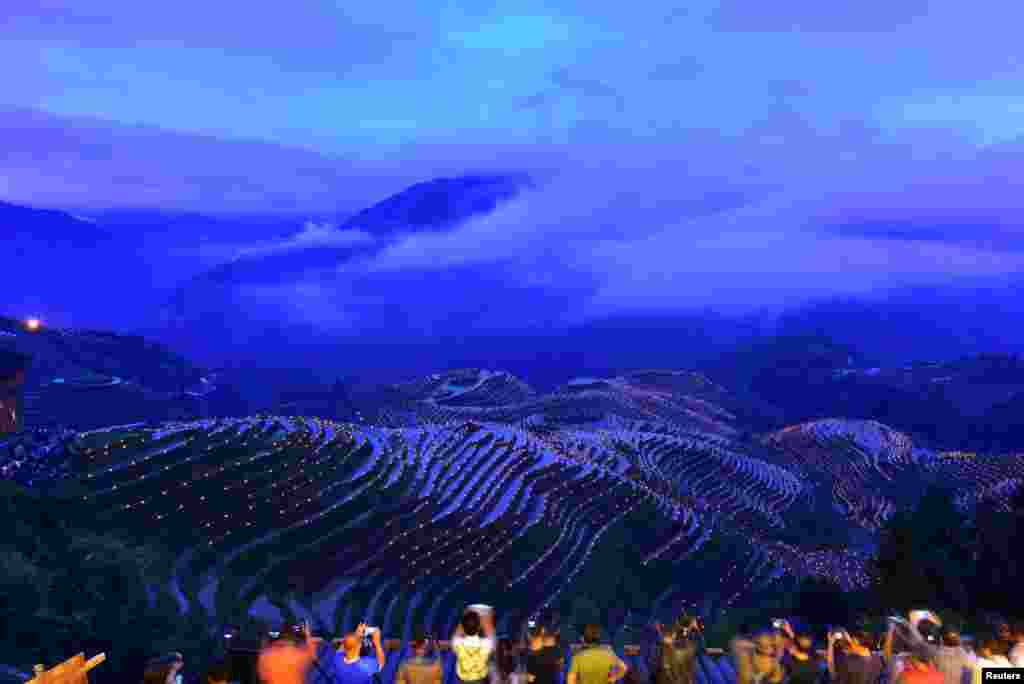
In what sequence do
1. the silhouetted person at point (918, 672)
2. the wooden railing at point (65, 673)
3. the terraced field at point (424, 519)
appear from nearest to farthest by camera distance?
the wooden railing at point (65, 673) < the silhouetted person at point (918, 672) < the terraced field at point (424, 519)

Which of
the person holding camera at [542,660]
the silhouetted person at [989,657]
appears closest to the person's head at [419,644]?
the person holding camera at [542,660]

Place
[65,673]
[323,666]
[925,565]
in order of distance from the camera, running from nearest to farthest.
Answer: [65,673] < [323,666] < [925,565]

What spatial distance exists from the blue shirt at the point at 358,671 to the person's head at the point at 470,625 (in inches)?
37.6

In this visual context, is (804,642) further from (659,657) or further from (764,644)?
(659,657)

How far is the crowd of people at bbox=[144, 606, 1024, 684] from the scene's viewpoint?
814cm

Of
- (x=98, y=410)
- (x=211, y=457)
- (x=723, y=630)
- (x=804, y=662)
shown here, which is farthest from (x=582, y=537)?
(x=98, y=410)

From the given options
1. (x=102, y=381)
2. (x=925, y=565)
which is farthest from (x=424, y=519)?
(x=102, y=381)

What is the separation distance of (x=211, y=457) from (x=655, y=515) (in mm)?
24470

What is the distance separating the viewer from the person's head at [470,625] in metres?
8.40

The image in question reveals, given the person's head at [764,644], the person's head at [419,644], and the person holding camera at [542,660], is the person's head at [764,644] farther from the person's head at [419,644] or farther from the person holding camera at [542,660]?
the person's head at [419,644]

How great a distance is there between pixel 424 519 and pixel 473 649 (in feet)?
84.9

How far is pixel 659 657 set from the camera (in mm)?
9281

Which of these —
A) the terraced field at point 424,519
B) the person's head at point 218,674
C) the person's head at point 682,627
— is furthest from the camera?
the terraced field at point 424,519

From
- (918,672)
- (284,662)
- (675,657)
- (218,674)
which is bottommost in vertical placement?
(675,657)
